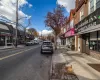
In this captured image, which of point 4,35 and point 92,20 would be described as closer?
point 92,20

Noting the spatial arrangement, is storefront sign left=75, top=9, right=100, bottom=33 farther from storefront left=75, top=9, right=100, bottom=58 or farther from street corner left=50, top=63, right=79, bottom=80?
street corner left=50, top=63, right=79, bottom=80

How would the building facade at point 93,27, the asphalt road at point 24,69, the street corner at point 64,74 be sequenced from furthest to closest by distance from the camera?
the building facade at point 93,27 → the asphalt road at point 24,69 → the street corner at point 64,74

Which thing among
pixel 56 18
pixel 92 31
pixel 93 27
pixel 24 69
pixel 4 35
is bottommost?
pixel 24 69

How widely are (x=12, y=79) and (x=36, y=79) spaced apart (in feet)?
3.79

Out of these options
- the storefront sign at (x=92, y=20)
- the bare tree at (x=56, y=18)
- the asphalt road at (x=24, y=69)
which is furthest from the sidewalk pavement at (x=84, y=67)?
the bare tree at (x=56, y=18)

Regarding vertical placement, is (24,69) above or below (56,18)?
below

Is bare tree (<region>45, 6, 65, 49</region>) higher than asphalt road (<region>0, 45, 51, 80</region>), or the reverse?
bare tree (<region>45, 6, 65, 49</region>)

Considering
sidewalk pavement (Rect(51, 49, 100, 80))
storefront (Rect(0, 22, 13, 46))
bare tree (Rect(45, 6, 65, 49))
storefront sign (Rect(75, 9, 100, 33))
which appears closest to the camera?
sidewalk pavement (Rect(51, 49, 100, 80))

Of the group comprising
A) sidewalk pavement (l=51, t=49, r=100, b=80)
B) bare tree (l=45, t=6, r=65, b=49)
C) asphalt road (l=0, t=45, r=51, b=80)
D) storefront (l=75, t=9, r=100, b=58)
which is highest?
bare tree (l=45, t=6, r=65, b=49)

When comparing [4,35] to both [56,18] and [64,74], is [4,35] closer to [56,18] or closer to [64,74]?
[56,18]

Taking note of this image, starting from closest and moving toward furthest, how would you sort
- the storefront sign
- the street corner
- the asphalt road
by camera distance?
1. the street corner
2. the asphalt road
3. the storefront sign

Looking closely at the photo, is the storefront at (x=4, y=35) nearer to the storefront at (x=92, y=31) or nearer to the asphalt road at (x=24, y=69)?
the storefront at (x=92, y=31)

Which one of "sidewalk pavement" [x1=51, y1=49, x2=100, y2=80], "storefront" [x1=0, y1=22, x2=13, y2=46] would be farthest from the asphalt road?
"storefront" [x1=0, y1=22, x2=13, y2=46]

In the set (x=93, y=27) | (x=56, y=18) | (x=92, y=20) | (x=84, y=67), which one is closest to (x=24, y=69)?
(x=84, y=67)
